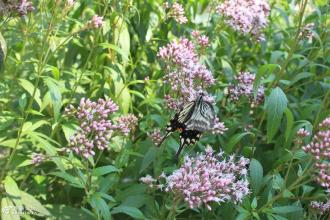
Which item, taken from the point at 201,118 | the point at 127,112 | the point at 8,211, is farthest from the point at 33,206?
the point at 201,118

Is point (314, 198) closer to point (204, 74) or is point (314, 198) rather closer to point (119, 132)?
point (204, 74)

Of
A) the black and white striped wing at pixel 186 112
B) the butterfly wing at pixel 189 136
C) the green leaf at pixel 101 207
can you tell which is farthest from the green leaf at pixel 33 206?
the black and white striped wing at pixel 186 112

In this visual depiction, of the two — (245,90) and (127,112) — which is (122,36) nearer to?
(127,112)

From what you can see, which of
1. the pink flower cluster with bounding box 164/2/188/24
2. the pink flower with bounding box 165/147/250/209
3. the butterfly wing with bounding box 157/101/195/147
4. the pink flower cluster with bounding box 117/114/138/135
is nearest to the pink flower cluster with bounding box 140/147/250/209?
the pink flower with bounding box 165/147/250/209

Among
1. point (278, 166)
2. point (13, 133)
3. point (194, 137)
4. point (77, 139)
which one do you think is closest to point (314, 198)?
point (278, 166)

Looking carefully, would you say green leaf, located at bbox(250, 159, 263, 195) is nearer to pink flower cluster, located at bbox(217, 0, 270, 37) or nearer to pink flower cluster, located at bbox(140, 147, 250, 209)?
pink flower cluster, located at bbox(140, 147, 250, 209)

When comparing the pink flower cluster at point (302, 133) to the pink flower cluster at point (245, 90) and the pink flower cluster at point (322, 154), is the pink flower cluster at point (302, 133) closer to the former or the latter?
Answer: the pink flower cluster at point (322, 154)
